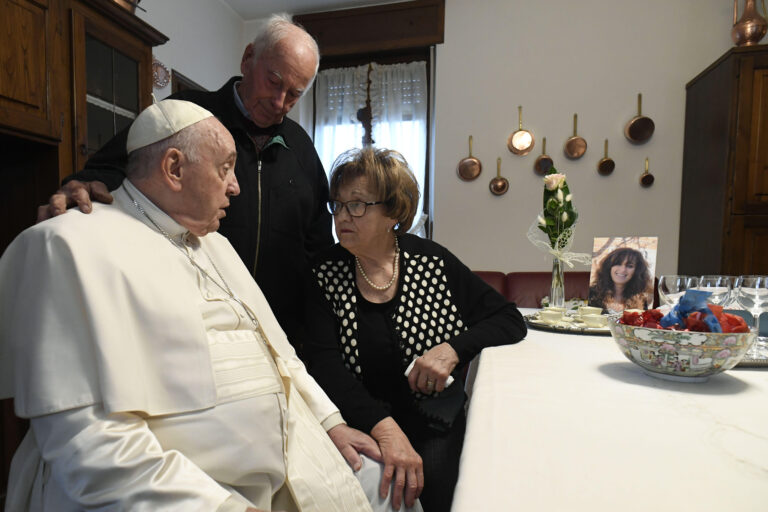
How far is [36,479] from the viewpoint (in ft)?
2.54

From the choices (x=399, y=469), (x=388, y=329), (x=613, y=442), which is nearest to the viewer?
(x=613, y=442)

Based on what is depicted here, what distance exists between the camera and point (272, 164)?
1620 mm

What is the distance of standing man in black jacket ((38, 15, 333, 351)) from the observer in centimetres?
152

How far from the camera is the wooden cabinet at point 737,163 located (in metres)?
2.89

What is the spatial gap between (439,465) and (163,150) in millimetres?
1030

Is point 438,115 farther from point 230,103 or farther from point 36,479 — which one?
point 36,479

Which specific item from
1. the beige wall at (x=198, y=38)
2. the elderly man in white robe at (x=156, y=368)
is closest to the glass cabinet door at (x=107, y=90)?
the beige wall at (x=198, y=38)

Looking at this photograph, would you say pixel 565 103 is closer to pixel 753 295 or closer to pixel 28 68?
pixel 753 295

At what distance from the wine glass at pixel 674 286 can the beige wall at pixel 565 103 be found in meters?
2.52

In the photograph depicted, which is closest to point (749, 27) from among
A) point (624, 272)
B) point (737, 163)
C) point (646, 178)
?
point (737, 163)

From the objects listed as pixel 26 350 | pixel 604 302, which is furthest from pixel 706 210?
pixel 26 350

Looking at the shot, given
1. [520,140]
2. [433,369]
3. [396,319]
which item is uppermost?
[520,140]

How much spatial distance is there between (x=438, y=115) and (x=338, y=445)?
135 inches

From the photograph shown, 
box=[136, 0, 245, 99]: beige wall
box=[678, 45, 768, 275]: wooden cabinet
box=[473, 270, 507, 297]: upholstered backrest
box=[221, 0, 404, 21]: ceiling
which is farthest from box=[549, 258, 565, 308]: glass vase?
box=[221, 0, 404, 21]: ceiling
